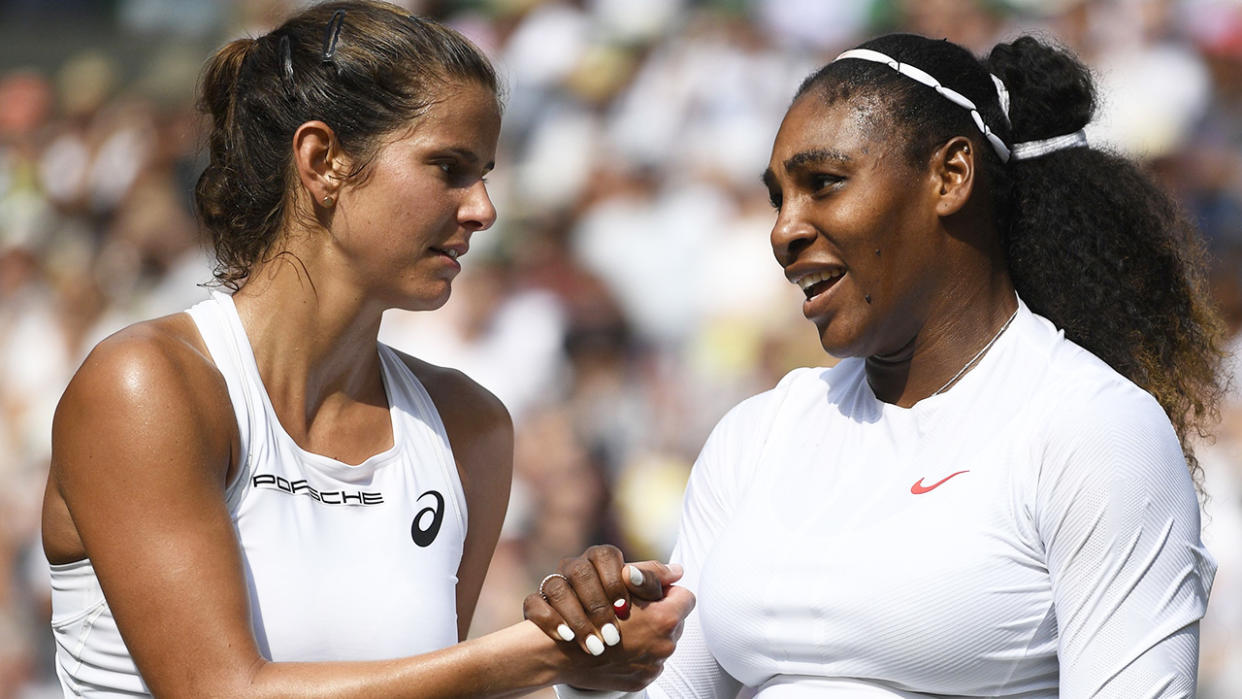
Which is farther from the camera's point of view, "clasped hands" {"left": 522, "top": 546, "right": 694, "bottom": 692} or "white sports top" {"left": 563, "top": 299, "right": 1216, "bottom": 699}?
"clasped hands" {"left": 522, "top": 546, "right": 694, "bottom": 692}

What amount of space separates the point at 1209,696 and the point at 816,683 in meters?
2.44

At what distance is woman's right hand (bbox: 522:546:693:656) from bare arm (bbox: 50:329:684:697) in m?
0.12

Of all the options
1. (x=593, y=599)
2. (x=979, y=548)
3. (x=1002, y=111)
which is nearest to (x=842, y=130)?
(x=1002, y=111)

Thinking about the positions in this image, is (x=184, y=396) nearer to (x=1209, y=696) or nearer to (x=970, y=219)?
(x=970, y=219)

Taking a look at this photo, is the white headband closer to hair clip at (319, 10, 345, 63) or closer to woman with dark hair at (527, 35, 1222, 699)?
woman with dark hair at (527, 35, 1222, 699)

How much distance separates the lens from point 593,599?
1926mm

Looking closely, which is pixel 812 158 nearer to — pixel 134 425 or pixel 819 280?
pixel 819 280

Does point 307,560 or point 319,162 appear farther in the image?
point 319,162

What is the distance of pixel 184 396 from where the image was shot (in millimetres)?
1848

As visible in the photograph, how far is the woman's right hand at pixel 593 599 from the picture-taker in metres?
1.92

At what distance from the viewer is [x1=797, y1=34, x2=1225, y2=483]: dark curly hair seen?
205 cm

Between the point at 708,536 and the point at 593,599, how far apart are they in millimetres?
361

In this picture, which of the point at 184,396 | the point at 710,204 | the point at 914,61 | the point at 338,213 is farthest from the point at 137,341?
the point at 710,204

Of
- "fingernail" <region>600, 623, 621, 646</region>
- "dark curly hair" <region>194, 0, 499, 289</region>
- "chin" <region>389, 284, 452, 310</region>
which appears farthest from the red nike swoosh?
"dark curly hair" <region>194, 0, 499, 289</region>
